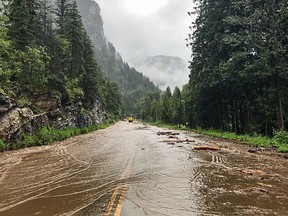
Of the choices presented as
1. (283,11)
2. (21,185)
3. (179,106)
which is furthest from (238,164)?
(179,106)

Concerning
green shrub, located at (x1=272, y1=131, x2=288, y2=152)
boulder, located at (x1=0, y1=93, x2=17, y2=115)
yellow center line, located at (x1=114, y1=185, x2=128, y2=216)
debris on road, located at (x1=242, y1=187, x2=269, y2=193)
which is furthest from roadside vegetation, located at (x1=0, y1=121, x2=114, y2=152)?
green shrub, located at (x1=272, y1=131, x2=288, y2=152)

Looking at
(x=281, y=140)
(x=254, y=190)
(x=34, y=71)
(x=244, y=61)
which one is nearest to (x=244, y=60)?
(x=244, y=61)

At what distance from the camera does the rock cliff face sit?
1889 cm

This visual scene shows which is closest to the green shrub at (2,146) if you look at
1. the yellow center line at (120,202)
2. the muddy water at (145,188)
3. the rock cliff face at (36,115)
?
the rock cliff face at (36,115)

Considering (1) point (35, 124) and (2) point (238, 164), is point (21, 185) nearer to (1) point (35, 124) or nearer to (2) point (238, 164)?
(2) point (238, 164)

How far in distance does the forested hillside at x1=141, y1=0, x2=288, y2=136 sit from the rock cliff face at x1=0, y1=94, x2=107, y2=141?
1650cm

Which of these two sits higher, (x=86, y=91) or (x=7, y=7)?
(x=7, y=7)

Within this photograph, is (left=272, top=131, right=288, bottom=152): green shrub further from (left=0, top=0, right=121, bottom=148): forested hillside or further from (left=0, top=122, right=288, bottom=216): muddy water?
(left=0, top=0, right=121, bottom=148): forested hillside

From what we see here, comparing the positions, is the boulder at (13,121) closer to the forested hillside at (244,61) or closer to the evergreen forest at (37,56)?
the evergreen forest at (37,56)

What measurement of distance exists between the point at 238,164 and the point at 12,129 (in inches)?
593

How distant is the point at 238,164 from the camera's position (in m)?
12.0

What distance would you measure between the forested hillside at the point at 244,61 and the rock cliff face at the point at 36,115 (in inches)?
649

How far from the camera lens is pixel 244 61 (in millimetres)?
24250

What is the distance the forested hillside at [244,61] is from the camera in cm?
2005
